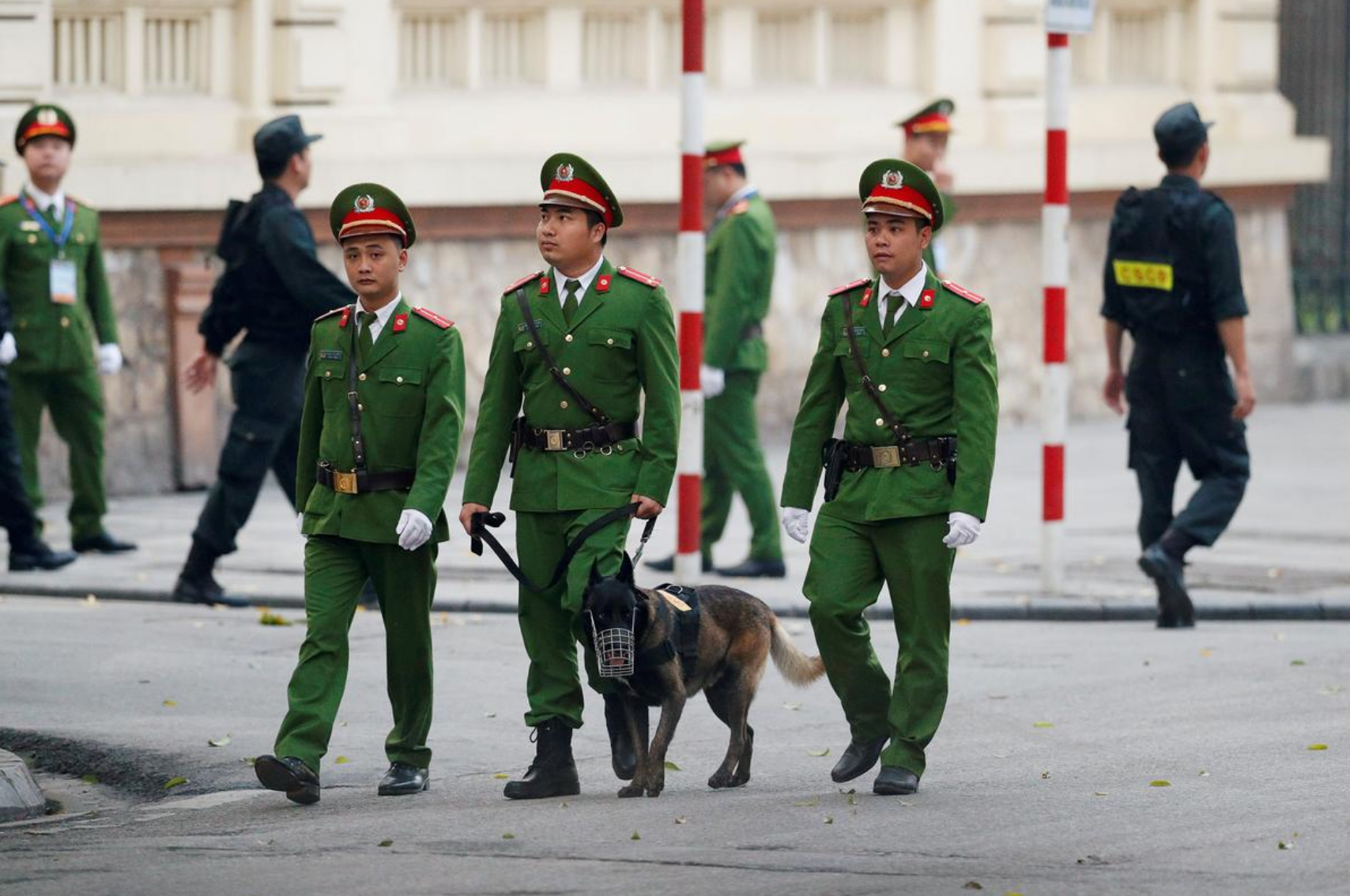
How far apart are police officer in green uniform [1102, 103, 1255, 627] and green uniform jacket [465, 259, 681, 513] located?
3.93m

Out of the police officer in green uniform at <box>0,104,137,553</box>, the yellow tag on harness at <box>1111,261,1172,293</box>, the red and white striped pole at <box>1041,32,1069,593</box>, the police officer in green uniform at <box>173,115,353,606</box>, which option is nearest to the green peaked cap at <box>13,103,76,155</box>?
the police officer in green uniform at <box>0,104,137,553</box>

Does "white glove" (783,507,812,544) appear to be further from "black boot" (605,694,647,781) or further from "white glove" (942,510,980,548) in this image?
"black boot" (605,694,647,781)

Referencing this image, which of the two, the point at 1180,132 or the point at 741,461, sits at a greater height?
the point at 1180,132

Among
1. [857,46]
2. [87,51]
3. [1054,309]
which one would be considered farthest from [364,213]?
[857,46]

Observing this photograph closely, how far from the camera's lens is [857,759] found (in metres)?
8.10

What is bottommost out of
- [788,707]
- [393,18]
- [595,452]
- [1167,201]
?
[788,707]

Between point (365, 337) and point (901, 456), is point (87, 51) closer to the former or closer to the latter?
point (365, 337)

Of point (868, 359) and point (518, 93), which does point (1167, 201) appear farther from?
point (518, 93)

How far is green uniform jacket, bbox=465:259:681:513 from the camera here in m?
7.96

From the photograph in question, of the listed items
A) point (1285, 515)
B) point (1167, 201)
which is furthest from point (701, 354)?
point (1285, 515)

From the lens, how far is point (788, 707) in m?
9.77

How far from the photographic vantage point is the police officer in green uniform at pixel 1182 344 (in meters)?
11.4

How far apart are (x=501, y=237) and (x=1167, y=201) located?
636 centimetres

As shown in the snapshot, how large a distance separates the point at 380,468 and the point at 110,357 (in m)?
5.77
